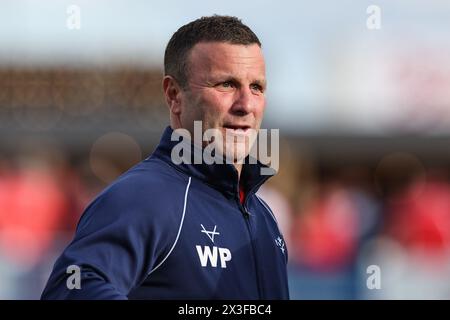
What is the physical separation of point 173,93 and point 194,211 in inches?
25.5

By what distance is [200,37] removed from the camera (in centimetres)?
395

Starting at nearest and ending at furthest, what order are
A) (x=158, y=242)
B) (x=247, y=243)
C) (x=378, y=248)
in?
1. (x=158, y=242)
2. (x=247, y=243)
3. (x=378, y=248)

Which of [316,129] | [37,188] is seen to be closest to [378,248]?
[316,129]

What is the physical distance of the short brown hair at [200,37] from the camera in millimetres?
3936

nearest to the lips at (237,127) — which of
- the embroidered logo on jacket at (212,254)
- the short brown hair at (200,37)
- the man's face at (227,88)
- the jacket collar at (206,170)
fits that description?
the man's face at (227,88)

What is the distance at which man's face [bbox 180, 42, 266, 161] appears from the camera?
3.84 metres

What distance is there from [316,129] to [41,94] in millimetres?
5346

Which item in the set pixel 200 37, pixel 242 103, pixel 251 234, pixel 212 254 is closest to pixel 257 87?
pixel 242 103

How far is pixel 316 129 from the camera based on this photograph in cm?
1789

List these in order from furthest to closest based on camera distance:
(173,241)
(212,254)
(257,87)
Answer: (257,87)
(212,254)
(173,241)

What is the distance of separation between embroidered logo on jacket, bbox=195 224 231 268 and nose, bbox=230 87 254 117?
0.51m

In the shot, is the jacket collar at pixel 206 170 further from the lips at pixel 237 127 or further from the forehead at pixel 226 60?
the forehead at pixel 226 60

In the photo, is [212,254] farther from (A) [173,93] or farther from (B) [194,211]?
(A) [173,93]
